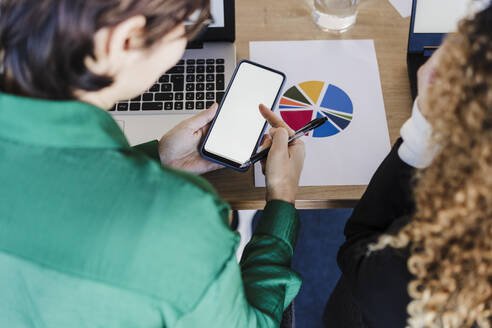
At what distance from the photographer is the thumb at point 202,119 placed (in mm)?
769

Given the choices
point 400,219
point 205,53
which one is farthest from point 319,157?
point 205,53

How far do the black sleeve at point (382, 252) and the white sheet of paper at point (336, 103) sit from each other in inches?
4.2

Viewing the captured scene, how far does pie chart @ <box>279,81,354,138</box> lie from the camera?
0.82 meters

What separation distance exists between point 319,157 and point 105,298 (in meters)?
0.47

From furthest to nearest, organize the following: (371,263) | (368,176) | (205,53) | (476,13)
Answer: (205,53) < (368,176) < (371,263) < (476,13)

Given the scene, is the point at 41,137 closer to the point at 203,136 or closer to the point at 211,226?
the point at 211,226

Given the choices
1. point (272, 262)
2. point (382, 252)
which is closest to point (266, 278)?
point (272, 262)

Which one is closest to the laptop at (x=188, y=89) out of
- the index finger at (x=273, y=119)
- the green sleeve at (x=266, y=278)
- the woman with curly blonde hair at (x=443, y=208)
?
the index finger at (x=273, y=119)

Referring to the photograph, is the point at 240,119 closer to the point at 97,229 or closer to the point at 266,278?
the point at 266,278

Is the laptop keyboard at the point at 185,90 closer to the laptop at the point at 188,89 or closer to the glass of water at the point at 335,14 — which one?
the laptop at the point at 188,89

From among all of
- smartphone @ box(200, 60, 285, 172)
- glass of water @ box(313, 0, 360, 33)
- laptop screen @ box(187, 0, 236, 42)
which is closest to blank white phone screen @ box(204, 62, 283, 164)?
smartphone @ box(200, 60, 285, 172)

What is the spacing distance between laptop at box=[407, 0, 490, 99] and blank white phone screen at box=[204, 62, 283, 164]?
0.90 feet

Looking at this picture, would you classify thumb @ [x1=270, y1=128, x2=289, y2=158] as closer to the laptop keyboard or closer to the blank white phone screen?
the blank white phone screen

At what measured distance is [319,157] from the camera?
2.61 ft
